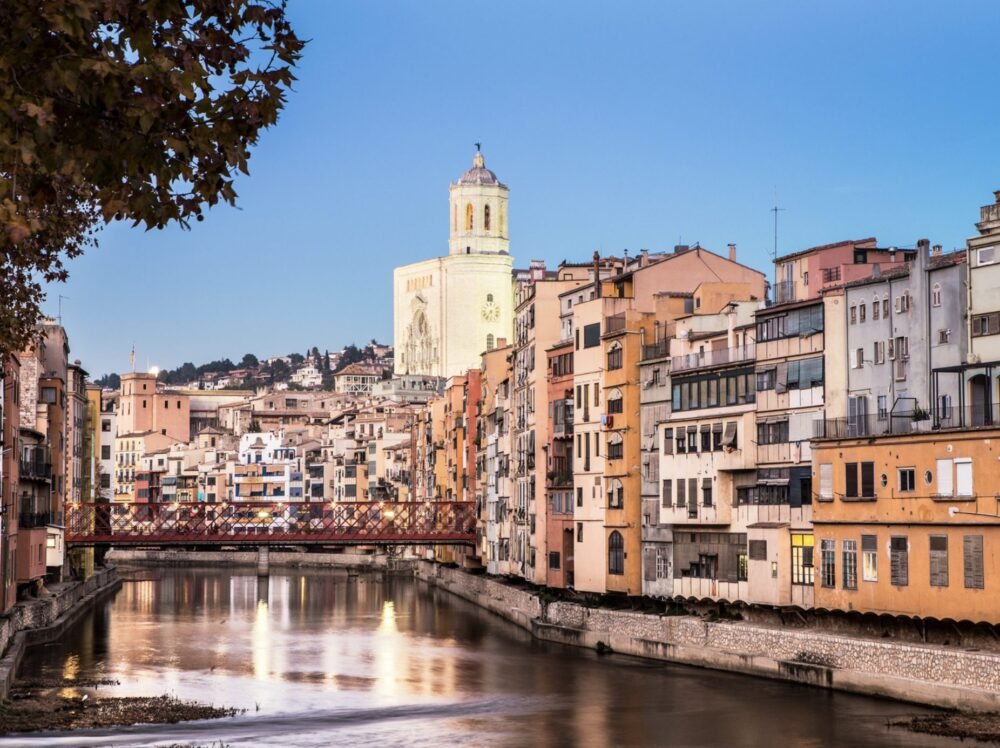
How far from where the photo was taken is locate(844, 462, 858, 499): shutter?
46000 millimetres

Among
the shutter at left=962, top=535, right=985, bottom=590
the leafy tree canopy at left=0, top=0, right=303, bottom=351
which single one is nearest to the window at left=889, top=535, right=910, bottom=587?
the shutter at left=962, top=535, right=985, bottom=590

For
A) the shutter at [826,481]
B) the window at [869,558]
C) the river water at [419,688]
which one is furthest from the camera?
the shutter at [826,481]

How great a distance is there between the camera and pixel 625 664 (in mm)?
54312

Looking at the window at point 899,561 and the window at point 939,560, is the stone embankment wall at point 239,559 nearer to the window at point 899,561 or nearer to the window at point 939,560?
the window at point 899,561

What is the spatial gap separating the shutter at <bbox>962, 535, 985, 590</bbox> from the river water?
10.9 ft

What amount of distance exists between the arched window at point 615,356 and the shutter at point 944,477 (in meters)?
19.5

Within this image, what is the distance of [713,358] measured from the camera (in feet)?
180

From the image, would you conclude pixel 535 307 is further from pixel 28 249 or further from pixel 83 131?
pixel 83 131

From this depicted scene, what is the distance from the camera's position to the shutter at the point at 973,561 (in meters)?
41.1

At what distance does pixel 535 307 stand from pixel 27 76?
6080 centimetres

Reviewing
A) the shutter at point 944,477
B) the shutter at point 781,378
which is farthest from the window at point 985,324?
the shutter at point 781,378

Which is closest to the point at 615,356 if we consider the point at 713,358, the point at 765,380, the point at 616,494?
the point at 616,494

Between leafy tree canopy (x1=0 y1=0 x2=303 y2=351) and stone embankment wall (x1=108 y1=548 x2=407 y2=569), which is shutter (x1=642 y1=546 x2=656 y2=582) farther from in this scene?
stone embankment wall (x1=108 y1=548 x2=407 y2=569)

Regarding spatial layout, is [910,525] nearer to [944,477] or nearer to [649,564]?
[944,477]
